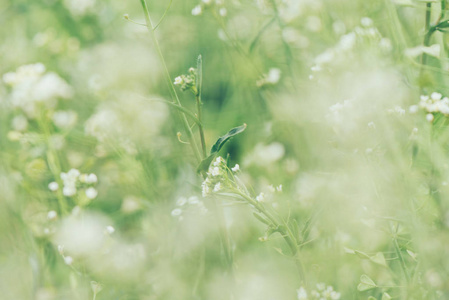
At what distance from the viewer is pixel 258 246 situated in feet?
3.78

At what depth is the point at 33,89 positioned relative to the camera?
1.41 meters

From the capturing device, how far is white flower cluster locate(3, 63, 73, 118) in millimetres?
1393

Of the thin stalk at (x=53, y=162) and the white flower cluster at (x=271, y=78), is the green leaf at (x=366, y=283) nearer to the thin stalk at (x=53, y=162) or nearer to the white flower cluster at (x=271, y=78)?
the white flower cluster at (x=271, y=78)

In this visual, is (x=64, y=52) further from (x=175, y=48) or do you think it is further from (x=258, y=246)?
(x=258, y=246)

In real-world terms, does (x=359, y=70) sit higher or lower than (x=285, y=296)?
higher

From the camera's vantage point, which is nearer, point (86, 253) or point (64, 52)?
point (86, 253)

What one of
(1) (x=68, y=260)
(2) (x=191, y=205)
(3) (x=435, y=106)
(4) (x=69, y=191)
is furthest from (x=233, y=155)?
(3) (x=435, y=106)

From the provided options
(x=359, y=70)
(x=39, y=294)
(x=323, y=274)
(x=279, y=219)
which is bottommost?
(x=39, y=294)

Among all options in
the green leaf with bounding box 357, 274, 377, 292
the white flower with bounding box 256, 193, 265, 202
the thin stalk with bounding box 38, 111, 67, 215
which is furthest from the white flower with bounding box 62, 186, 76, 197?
the green leaf with bounding box 357, 274, 377, 292

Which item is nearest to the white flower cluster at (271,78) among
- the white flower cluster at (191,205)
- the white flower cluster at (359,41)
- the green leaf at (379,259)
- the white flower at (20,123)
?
the white flower cluster at (359,41)

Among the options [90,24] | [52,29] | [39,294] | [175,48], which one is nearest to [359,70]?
[175,48]

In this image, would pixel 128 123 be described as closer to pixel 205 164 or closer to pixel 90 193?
pixel 90 193

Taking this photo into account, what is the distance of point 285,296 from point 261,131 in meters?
0.49

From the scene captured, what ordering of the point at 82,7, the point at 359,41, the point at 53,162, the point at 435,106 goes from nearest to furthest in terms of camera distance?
the point at 435,106 < the point at 359,41 < the point at 53,162 < the point at 82,7
